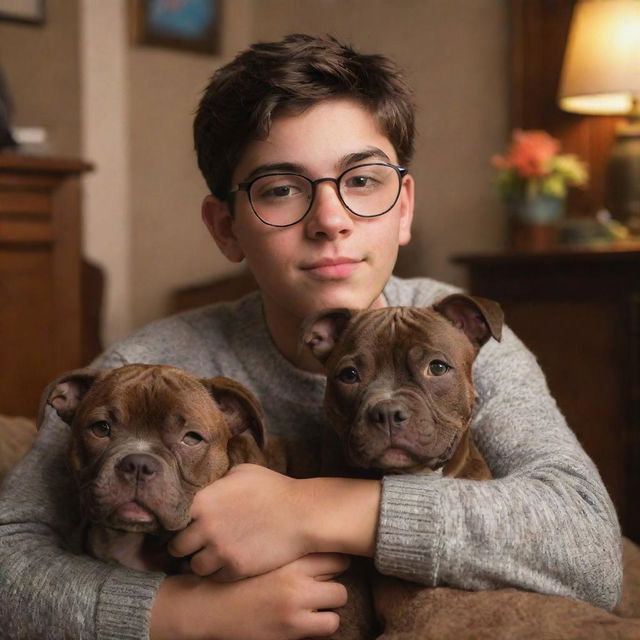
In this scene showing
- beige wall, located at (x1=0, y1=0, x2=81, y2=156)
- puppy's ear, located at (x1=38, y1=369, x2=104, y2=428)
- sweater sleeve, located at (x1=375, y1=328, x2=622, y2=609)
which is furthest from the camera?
beige wall, located at (x1=0, y1=0, x2=81, y2=156)

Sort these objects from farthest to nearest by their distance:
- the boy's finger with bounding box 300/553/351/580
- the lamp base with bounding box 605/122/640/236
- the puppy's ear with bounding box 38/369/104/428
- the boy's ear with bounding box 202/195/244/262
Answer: the lamp base with bounding box 605/122/640/236
the boy's ear with bounding box 202/195/244/262
the puppy's ear with bounding box 38/369/104/428
the boy's finger with bounding box 300/553/351/580

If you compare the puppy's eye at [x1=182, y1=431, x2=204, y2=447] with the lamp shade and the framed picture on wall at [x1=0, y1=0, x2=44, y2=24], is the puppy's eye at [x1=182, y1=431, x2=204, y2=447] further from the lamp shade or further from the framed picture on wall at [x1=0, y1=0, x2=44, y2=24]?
the framed picture on wall at [x1=0, y1=0, x2=44, y2=24]

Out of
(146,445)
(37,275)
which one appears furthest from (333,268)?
(37,275)

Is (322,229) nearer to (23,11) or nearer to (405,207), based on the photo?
(405,207)

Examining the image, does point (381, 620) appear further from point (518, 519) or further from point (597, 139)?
point (597, 139)

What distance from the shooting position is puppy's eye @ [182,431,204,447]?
2.03 metres

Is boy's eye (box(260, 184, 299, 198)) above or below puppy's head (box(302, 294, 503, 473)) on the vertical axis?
above

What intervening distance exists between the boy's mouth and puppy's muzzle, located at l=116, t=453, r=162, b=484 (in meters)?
0.70

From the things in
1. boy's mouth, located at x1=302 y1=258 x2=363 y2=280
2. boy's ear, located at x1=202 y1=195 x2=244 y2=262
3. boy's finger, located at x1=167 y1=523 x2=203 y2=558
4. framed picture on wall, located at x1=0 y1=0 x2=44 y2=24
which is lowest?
boy's finger, located at x1=167 y1=523 x2=203 y2=558

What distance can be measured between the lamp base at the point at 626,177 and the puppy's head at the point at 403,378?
9.95ft

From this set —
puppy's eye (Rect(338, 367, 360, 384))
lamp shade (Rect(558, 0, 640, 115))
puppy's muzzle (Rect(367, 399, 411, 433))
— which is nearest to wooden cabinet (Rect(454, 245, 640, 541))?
lamp shade (Rect(558, 0, 640, 115))

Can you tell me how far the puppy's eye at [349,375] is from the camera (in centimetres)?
206

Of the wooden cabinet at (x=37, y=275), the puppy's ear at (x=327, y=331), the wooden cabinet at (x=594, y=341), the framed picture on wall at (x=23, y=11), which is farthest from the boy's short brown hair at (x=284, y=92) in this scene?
the framed picture on wall at (x=23, y=11)

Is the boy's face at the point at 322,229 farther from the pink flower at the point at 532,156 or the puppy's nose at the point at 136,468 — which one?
the pink flower at the point at 532,156
